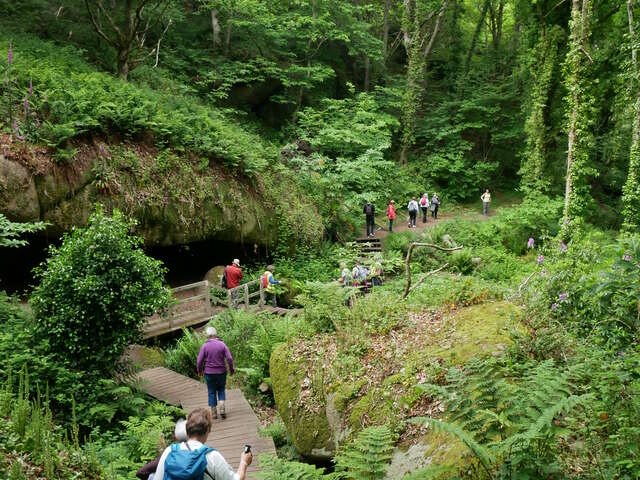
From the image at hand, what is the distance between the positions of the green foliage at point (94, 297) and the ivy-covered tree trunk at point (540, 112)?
21011mm

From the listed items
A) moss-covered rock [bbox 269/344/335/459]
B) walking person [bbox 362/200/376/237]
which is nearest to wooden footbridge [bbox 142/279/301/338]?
moss-covered rock [bbox 269/344/335/459]

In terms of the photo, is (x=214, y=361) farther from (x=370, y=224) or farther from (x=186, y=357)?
(x=370, y=224)

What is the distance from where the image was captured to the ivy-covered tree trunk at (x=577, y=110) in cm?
1817

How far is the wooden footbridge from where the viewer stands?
12773 millimetres

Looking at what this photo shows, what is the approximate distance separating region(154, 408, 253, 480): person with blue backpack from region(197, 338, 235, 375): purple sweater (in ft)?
13.3

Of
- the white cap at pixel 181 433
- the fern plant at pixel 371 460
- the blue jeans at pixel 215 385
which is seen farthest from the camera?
the blue jeans at pixel 215 385

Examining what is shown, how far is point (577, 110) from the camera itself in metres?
18.5

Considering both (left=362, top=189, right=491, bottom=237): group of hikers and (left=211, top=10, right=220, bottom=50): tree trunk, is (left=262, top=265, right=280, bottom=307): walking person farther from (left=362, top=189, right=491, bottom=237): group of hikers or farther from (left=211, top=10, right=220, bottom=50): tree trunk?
(left=211, top=10, right=220, bottom=50): tree trunk

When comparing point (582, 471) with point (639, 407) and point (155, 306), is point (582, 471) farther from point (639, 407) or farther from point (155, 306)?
point (155, 306)

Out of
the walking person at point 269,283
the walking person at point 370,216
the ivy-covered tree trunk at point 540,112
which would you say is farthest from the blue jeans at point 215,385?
the ivy-covered tree trunk at point 540,112

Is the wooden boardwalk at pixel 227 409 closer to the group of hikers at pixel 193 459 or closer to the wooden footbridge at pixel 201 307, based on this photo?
the wooden footbridge at pixel 201 307

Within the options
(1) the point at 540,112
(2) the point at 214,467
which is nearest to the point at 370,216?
(1) the point at 540,112

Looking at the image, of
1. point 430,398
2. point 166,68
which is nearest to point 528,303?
point 430,398

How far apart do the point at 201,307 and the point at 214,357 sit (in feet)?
23.0
